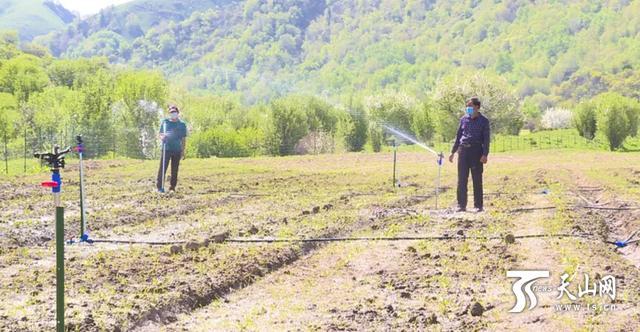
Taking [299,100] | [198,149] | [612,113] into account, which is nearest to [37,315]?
[198,149]

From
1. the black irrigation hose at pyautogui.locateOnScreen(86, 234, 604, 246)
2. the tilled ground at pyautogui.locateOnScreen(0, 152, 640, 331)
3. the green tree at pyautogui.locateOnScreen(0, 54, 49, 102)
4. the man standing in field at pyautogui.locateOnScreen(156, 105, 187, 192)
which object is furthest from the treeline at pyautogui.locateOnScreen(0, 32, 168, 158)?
the black irrigation hose at pyautogui.locateOnScreen(86, 234, 604, 246)

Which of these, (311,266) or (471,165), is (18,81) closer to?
(471,165)

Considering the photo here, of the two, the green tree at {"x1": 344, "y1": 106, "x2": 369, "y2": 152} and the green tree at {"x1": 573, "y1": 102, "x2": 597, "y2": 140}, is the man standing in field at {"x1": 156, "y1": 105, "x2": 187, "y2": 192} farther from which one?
the green tree at {"x1": 573, "y1": 102, "x2": 597, "y2": 140}

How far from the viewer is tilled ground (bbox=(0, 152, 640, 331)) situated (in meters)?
7.23

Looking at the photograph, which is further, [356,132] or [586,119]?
[586,119]

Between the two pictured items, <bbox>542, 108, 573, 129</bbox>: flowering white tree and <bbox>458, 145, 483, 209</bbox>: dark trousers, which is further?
<bbox>542, 108, 573, 129</bbox>: flowering white tree

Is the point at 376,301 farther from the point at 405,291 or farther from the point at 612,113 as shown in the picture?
the point at 612,113

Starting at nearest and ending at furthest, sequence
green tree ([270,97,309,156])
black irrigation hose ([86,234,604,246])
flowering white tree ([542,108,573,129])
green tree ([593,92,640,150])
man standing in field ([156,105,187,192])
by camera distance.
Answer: black irrigation hose ([86,234,604,246]), man standing in field ([156,105,187,192]), green tree ([270,97,309,156]), green tree ([593,92,640,150]), flowering white tree ([542,108,573,129])

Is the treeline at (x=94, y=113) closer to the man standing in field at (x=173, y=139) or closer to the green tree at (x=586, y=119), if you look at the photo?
the man standing in field at (x=173, y=139)

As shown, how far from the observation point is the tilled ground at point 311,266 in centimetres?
723

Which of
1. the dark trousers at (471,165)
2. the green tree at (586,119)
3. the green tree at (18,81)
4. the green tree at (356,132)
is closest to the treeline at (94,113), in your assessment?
the green tree at (18,81)

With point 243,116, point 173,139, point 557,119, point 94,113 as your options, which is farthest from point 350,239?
point 557,119

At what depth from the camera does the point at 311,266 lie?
32.7 ft

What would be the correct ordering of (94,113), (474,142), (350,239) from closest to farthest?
Result: (350,239), (474,142), (94,113)
